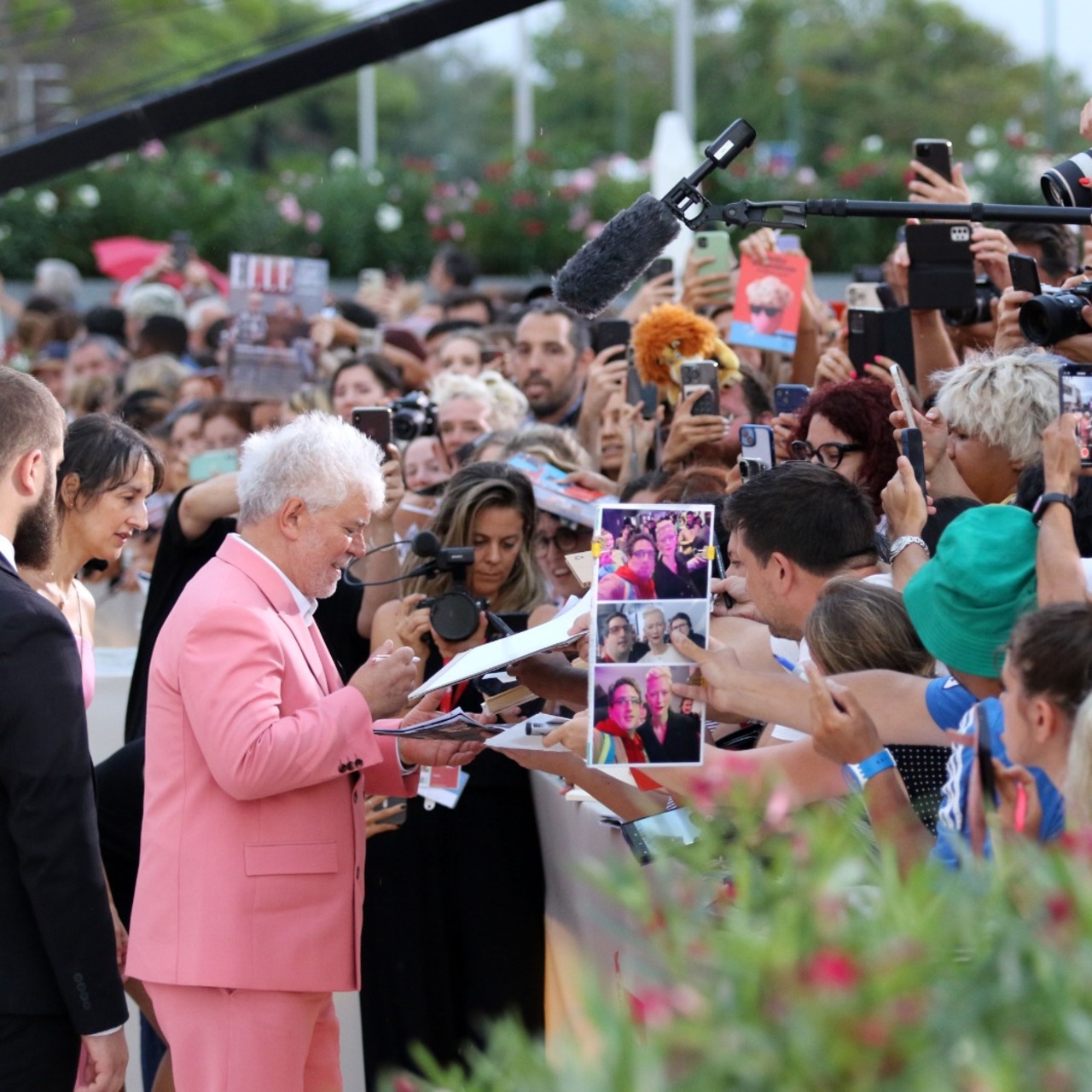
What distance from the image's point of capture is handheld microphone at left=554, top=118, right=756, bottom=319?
3611mm

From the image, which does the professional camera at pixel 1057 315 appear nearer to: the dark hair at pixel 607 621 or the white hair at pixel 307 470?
the dark hair at pixel 607 621

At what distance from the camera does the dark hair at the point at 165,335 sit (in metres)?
11.4

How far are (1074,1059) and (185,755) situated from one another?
249 cm

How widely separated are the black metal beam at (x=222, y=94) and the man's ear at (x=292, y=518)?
3.12 metres

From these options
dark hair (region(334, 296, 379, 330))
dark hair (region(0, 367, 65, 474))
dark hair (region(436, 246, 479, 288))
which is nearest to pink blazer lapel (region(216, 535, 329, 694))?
dark hair (region(0, 367, 65, 474))

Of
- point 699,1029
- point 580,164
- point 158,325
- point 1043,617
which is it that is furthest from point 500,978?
point 580,164

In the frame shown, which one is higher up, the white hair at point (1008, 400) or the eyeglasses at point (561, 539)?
the white hair at point (1008, 400)

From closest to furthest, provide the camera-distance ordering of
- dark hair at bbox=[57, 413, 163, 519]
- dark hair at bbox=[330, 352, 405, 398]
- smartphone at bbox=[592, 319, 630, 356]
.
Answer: dark hair at bbox=[57, 413, 163, 519]
smartphone at bbox=[592, 319, 630, 356]
dark hair at bbox=[330, 352, 405, 398]

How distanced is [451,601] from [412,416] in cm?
261

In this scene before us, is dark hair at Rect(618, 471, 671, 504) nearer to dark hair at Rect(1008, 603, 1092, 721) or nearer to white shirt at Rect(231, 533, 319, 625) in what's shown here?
white shirt at Rect(231, 533, 319, 625)

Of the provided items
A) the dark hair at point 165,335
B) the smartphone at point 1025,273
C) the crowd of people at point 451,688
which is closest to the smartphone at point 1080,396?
the crowd of people at point 451,688

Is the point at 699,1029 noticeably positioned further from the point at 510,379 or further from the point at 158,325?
the point at 158,325

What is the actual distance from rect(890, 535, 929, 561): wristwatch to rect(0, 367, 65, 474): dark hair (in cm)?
177

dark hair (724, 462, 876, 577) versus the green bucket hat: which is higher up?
dark hair (724, 462, 876, 577)
